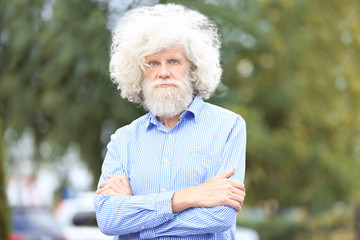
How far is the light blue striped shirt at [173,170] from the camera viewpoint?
124 inches

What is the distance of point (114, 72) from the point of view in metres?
3.69

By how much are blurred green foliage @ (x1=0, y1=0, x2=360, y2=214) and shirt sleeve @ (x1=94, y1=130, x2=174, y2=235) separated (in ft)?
21.3

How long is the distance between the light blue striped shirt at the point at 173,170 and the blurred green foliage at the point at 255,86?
6268 millimetres

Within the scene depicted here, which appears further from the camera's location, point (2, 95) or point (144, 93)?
point (2, 95)

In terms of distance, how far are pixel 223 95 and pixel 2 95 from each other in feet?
14.8

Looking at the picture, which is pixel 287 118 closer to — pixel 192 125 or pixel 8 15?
pixel 8 15

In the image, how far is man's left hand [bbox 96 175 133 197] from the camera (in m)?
3.27

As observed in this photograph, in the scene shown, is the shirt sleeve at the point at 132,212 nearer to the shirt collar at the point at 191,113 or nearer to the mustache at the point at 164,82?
the shirt collar at the point at 191,113

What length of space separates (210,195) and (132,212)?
0.36 m

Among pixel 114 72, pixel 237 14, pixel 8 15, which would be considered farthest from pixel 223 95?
pixel 114 72

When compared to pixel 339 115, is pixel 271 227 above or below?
below

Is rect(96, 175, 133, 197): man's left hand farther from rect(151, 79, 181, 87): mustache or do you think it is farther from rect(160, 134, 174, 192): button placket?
rect(151, 79, 181, 87): mustache

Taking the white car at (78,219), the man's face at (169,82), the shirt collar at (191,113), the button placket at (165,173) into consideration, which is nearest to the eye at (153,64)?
the man's face at (169,82)

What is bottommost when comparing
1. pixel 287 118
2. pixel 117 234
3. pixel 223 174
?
pixel 117 234
